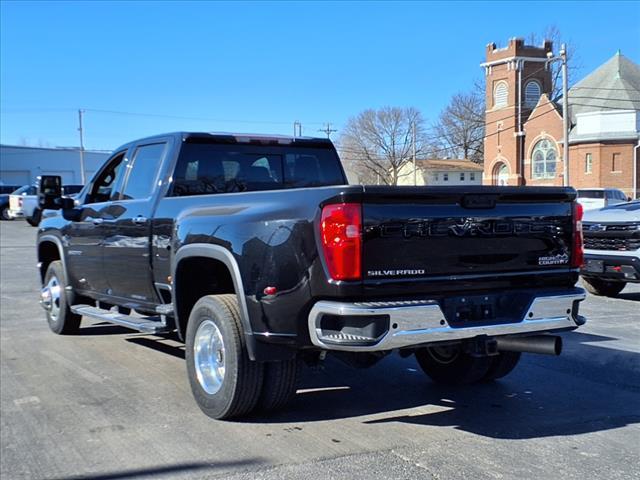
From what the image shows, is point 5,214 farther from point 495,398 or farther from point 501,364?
point 495,398

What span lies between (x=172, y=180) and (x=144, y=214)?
377mm

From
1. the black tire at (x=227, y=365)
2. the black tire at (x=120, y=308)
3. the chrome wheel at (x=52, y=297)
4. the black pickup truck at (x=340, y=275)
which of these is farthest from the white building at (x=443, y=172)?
the black tire at (x=227, y=365)

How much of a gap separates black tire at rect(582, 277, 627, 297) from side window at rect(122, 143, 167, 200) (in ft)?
24.9

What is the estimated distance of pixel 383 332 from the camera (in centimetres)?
409

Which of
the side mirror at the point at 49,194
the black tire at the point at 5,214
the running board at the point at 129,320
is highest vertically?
the side mirror at the point at 49,194

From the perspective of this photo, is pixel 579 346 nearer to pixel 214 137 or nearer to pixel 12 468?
pixel 214 137

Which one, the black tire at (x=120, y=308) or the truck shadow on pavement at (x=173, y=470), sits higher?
the black tire at (x=120, y=308)

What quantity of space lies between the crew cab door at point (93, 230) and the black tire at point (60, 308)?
341 mm

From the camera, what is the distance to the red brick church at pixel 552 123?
50.6 meters

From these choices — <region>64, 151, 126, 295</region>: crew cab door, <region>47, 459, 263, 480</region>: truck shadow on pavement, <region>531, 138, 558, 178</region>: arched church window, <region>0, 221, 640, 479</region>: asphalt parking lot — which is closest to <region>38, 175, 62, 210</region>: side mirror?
<region>64, 151, 126, 295</region>: crew cab door

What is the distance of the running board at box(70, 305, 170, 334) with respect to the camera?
584cm

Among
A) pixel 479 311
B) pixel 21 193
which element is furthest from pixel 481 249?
pixel 21 193

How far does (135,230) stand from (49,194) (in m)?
1.96

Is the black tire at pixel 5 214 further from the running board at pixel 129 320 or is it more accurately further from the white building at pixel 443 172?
the white building at pixel 443 172
